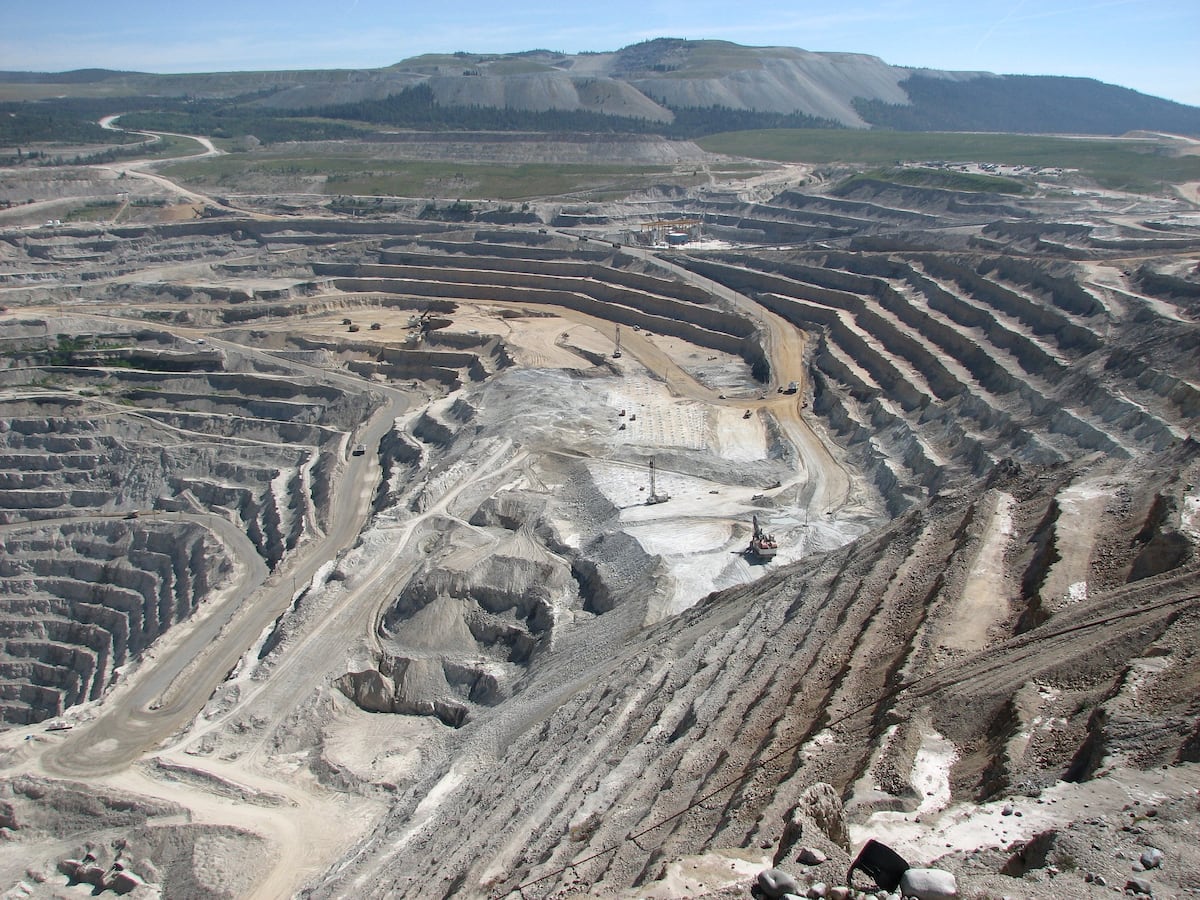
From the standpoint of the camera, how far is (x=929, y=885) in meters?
12.8

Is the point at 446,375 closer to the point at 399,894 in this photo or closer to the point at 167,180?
the point at 399,894

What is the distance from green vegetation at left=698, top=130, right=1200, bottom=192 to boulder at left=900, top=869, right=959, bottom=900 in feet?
380

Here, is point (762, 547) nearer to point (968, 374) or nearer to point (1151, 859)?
point (968, 374)

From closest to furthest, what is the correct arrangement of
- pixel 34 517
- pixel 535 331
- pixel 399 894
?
1. pixel 399 894
2. pixel 34 517
3. pixel 535 331

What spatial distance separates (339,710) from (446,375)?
42993mm

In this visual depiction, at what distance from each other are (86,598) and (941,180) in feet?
326

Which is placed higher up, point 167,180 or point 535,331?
point 167,180

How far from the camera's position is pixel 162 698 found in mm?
36406

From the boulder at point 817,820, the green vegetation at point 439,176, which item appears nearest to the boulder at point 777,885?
the boulder at point 817,820

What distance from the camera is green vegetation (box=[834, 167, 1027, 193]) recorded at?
108m

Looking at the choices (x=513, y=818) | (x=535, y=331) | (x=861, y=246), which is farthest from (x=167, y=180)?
(x=513, y=818)

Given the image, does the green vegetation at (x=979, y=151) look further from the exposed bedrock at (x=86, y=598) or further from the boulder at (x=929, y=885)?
the boulder at (x=929, y=885)

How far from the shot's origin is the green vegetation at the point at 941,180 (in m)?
108

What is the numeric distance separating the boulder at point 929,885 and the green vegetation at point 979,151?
380 ft
